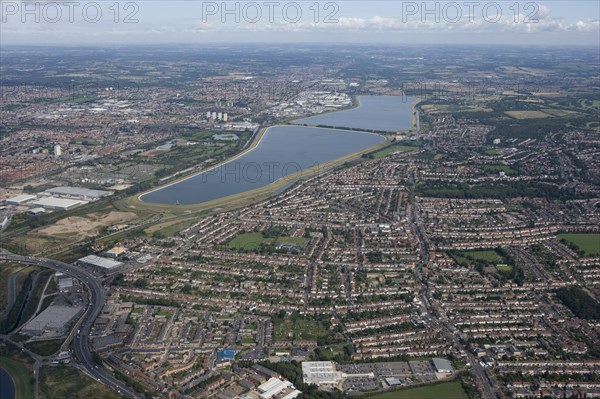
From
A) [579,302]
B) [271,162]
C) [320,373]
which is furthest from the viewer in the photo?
[271,162]

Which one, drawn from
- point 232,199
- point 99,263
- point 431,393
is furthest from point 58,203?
point 431,393

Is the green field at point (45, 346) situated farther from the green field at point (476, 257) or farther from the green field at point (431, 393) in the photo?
the green field at point (476, 257)

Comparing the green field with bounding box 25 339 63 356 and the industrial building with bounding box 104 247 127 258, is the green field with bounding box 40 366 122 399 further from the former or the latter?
the industrial building with bounding box 104 247 127 258

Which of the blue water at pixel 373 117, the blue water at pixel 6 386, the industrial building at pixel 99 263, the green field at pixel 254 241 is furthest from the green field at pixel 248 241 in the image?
the blue water at pixel 373 117

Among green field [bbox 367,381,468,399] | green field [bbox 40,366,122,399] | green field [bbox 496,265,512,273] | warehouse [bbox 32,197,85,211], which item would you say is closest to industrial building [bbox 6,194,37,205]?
warehouse [bbox 32,197,85,211]

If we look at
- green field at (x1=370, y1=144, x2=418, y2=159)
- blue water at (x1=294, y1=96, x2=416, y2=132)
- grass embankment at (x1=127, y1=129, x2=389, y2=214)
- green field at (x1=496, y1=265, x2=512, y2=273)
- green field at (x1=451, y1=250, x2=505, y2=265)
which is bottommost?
green field at (x1=496, y1=265, x2=512, y2=273)

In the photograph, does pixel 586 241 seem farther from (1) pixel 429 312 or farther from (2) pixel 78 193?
(2) pixel 78 193
